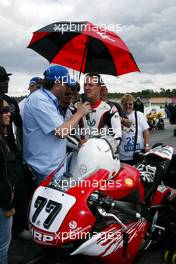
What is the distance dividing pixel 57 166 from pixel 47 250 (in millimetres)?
766

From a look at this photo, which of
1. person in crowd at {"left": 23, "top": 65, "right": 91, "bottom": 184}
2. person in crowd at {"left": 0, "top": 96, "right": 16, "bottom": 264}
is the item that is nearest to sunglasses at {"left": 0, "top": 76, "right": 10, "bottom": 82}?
person in crowd at {"left": 23, "top": 65, "right": 91, "bottom": 184}

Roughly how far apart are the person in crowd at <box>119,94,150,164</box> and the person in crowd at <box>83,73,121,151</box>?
142 cm

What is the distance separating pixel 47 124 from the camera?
10.6 ft

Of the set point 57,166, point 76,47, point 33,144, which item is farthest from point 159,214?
point 76,47

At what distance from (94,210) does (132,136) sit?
2.71m

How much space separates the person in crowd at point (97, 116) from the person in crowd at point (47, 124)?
379mm

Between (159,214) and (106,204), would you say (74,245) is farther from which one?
(159,214)

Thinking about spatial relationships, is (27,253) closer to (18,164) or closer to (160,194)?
(18,164)

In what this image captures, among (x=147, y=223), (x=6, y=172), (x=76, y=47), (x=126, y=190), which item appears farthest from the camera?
(x=76, y=47)

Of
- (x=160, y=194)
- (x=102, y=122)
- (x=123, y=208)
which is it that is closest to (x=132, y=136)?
(x=102, y=122)

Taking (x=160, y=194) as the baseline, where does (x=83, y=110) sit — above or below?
above

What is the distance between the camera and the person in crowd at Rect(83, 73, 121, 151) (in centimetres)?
380

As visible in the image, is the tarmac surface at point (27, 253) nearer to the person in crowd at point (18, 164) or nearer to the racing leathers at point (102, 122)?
the person in crowd at point (18, 164)

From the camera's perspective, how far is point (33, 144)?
340 cm
